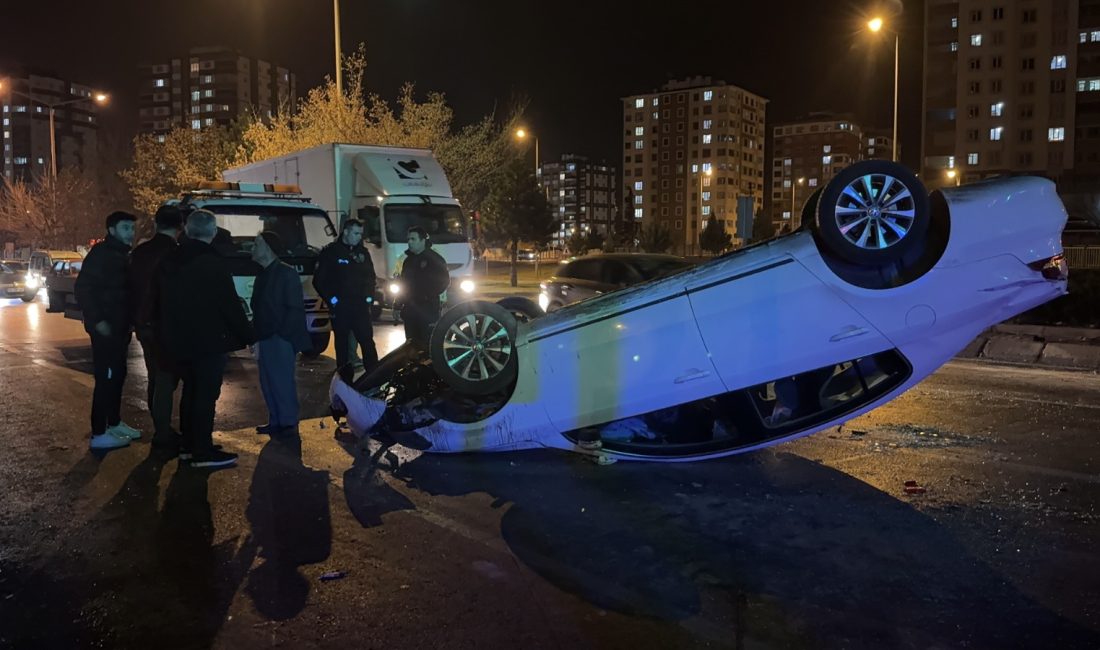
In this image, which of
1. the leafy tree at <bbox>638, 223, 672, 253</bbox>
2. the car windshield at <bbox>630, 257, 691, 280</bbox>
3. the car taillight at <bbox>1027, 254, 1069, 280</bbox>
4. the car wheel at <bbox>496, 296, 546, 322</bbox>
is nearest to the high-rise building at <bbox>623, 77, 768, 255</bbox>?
the leafy tree at <bbox>638, 223, 672, 253</bbox>

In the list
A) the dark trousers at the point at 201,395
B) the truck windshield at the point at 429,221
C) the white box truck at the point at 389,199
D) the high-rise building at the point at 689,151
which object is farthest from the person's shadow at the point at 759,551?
the high-rise building at the point at 689,151

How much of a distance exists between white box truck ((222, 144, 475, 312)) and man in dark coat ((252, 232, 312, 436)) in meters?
8.13

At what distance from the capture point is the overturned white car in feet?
15.6

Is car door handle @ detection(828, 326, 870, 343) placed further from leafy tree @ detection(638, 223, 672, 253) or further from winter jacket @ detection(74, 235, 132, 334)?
leafy tree @ detection(638, 223, 672, 253)

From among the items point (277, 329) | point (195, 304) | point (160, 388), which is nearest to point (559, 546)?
point (195, 304)

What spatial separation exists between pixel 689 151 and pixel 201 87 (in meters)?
86.1

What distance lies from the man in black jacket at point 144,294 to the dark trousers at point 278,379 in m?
0.74

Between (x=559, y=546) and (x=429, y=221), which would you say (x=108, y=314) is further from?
(x=429, y=221)

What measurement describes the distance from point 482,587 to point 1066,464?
4.39 m

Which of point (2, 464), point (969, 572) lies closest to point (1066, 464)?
point (969, 572)

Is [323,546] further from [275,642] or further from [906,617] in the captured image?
[906,617]

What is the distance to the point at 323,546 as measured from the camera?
4371 mm

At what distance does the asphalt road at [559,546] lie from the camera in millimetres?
3430

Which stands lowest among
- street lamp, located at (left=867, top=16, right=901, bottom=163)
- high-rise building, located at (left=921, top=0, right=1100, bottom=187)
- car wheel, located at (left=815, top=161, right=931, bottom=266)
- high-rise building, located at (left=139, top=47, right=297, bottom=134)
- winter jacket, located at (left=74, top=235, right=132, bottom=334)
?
winter jacket, located at (left=74, top=235, right=132, bottom=334)
